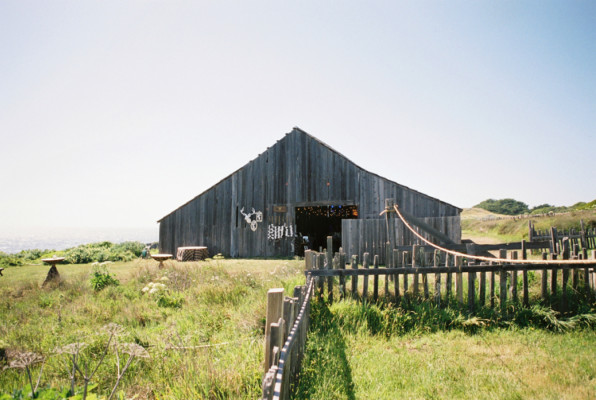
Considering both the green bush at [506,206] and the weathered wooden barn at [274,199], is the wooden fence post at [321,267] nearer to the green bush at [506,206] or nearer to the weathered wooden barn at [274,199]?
the weathered wooden barn at [274,199]

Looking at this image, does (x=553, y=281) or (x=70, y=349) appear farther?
(x=553, y=281)

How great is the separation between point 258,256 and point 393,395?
46.7 feet

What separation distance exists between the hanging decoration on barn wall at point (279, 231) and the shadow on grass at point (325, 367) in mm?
11903

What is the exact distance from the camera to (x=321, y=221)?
23.0 metres

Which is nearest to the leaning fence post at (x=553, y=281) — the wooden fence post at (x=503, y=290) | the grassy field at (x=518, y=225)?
the wooden fence post at (x=503, y=290)

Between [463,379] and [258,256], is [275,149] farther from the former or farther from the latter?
[463,379]

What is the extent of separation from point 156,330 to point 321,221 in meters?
17.7

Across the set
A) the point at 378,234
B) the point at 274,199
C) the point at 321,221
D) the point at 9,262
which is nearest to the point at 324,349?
the point at 378,234

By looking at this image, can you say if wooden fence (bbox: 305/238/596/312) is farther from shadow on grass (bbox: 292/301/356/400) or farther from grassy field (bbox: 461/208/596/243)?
grassy field (bbox: 461/208/596/243)

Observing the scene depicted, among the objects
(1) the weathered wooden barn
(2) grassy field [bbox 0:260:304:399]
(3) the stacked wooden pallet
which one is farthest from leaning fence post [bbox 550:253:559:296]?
(3) the stacked wooden pallet

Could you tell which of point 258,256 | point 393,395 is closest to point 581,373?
point 393,395

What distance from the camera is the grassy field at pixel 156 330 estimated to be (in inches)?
135

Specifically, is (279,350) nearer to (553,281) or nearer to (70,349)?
(70,349)

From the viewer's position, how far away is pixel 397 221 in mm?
13430
